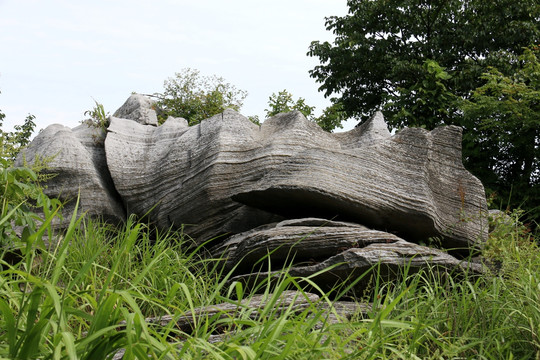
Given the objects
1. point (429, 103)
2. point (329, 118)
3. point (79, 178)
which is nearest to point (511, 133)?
point (429, 103)

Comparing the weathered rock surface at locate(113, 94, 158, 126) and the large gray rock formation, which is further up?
the weathered rock surface at locate(113, 94, 158, 126)

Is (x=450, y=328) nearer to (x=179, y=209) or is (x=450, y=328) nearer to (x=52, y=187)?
(x=179, y=209)

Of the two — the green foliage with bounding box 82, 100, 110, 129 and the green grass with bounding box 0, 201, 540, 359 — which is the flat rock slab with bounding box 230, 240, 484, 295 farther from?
the green foliage with bounding box 82, 100, 110, 129

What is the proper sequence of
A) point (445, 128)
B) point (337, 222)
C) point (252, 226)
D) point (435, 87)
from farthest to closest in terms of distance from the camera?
point (435, 87), point (445, 128), point (252, 226), point (337, 222)

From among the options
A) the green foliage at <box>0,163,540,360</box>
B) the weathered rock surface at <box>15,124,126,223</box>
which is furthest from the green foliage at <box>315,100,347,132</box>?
the green foliage at <box>0,163,540,360</box>

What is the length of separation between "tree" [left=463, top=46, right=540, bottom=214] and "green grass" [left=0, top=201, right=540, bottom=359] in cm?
775

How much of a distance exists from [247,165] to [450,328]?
153 inches

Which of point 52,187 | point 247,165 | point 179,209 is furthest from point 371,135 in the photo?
point 52,187

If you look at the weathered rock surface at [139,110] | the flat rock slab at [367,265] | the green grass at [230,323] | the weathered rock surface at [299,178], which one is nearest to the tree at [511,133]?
the weathered rock surface at [299,178]

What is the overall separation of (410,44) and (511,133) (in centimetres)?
700

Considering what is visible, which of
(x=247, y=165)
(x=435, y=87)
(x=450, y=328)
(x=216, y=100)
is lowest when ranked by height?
(x=450, y=328)

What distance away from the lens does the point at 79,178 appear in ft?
25.4

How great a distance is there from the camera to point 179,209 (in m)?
7.21

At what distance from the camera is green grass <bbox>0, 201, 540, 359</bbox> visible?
223 centimetres
